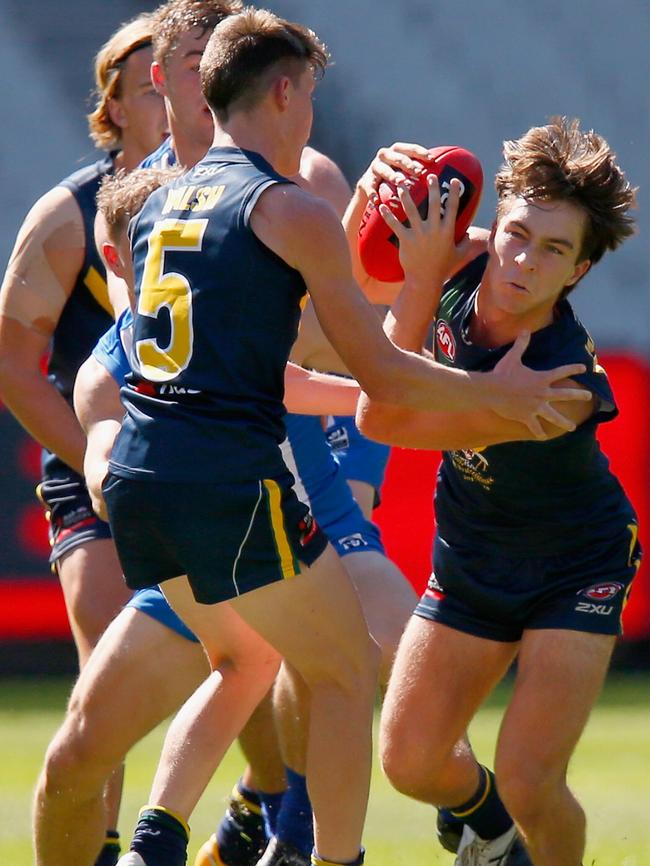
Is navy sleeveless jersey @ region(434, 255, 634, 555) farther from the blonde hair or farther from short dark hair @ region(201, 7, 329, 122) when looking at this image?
the blonde hair

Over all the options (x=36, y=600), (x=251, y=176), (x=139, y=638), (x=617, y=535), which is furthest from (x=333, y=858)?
(x=36, y=600)

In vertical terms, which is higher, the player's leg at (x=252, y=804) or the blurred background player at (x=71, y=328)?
the blurred background player at (x=71, y=328)

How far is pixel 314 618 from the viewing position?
149 inches

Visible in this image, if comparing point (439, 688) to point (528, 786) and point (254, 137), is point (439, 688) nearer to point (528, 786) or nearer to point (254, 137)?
point (528, 786)

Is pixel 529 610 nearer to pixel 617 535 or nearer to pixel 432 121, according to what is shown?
pixel 617 535

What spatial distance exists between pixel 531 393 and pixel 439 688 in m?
0.90

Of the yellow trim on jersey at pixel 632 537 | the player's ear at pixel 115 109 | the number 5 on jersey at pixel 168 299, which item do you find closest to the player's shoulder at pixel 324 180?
the player's ear at pixel 115 109

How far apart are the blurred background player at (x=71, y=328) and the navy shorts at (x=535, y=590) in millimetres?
1156

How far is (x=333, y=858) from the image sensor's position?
3850 mm

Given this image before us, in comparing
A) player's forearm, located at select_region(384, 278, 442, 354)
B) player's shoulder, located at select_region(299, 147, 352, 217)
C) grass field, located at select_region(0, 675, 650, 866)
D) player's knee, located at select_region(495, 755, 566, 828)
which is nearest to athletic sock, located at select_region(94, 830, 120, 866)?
grass field, located at select_region(0, 675, 650, 866)

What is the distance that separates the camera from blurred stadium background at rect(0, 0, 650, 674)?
405 inches

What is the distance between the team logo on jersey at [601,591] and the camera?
4.11m

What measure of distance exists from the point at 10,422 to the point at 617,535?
582cm

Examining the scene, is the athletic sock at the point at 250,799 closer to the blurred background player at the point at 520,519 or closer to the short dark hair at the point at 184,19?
the blurred background player at the point at 520,519
